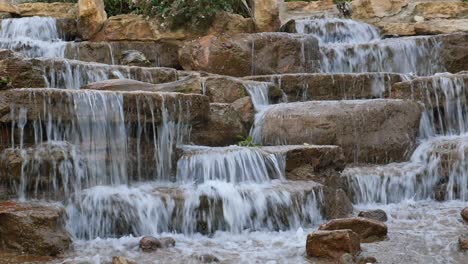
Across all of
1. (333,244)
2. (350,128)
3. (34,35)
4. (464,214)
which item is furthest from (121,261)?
(34,35)

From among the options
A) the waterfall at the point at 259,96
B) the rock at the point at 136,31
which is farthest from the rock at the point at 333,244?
the rock at the point at 136,31

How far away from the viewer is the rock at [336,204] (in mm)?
6125

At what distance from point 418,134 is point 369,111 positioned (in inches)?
36.2

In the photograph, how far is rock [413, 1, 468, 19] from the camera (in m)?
12.5

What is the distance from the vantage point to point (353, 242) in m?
4.66

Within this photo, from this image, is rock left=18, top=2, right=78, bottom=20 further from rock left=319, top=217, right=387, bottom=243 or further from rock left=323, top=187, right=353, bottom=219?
rock left=319, top=217, right=387, bottom=243

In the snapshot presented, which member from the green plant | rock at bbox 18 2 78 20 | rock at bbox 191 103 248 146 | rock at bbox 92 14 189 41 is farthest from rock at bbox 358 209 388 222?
rock at bbox 18 2 78 20

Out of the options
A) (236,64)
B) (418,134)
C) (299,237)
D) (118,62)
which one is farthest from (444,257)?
(118,62)

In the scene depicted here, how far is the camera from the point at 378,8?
13.2 m

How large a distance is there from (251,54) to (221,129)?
2746mm

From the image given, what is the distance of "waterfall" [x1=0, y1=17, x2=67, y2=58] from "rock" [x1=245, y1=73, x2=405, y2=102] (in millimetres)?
3429

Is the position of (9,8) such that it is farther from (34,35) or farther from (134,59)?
(134,59)

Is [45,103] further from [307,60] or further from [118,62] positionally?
[307,60]

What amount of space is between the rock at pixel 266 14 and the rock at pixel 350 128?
3.92 meters
